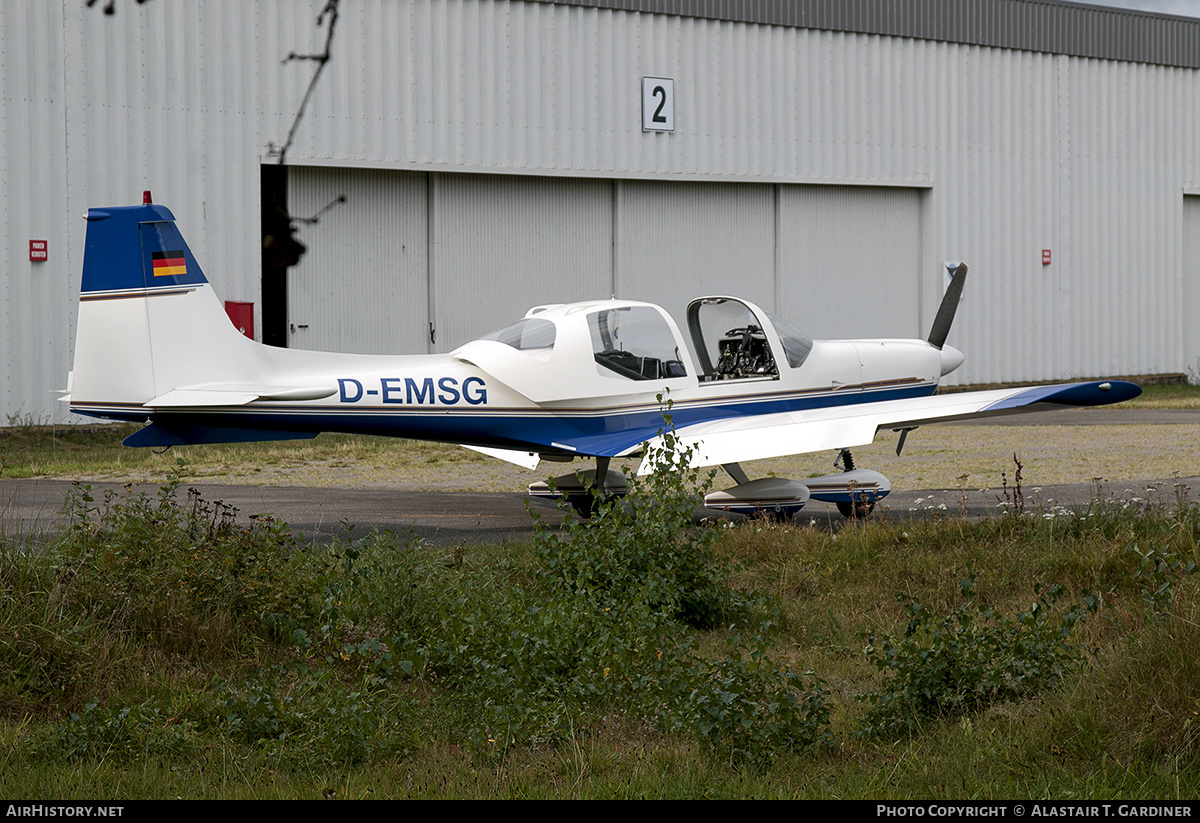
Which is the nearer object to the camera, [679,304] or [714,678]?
[714,678]

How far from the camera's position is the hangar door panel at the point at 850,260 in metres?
23.6

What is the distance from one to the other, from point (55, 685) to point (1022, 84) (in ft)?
84.0

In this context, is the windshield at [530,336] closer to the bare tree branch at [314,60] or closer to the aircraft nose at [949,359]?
the aircraft nose at [949,359]

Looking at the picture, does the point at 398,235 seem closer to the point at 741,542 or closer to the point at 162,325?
the point at 162,325

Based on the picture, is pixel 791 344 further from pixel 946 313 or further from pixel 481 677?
pixel 481 677

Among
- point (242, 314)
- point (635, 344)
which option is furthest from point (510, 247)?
point (635, 344)

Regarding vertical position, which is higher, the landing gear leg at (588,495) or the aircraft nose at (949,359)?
the aircraft nose at (949,359)

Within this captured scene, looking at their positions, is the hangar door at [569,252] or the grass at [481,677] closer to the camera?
the grass at [481,677]

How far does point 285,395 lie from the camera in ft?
29.3

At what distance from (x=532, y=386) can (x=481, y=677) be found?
16.2 ft

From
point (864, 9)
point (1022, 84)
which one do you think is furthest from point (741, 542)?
point (1022, 84)

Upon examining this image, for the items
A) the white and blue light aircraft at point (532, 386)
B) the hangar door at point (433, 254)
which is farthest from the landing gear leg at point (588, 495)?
the hangar door at point (433, 254)

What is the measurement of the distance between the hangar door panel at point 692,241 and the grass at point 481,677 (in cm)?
1526

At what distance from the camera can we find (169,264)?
28.9ft
